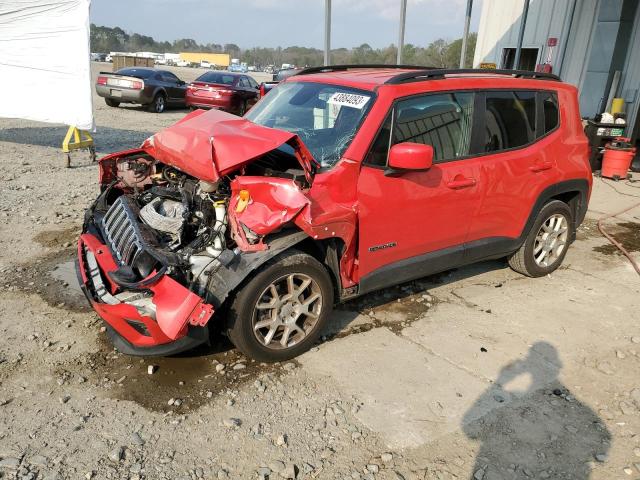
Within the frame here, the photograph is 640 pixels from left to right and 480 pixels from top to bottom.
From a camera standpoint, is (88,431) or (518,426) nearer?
(88,431)

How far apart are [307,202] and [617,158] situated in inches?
354

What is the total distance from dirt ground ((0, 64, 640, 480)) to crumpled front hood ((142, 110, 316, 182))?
1314 mm

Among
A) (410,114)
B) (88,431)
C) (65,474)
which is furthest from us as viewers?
(410,114)

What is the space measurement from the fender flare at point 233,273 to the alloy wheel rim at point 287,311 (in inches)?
8.0

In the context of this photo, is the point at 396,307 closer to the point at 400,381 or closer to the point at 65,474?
the point at 400,381

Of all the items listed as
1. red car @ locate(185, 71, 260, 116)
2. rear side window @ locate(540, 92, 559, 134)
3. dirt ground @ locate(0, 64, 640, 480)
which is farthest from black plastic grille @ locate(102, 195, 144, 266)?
red car @ locate(185, 71, 260, 116)

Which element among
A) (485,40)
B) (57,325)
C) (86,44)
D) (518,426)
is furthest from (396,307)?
(485,40)

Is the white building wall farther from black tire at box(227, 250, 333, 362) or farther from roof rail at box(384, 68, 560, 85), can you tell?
black tire at box(227, 250, 333, 362)

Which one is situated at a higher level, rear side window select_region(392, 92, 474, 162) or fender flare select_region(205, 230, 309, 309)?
rear side window select_region(392, 92, 474, 162)

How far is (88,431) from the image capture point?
9.39ft

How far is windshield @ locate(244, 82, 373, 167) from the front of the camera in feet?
12.0

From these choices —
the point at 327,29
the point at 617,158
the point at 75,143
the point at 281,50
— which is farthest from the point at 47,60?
the point at 281,50

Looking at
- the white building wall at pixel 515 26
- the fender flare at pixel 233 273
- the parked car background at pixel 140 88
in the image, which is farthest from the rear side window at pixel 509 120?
the parked car background at pixel 140 88

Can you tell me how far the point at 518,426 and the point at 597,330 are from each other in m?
1.64
